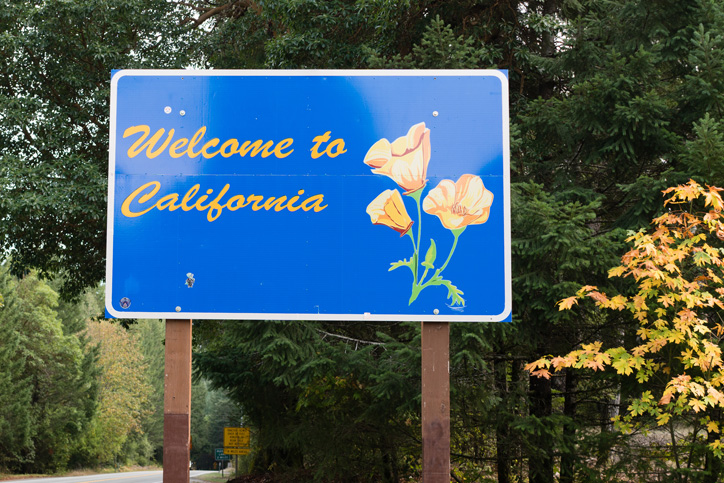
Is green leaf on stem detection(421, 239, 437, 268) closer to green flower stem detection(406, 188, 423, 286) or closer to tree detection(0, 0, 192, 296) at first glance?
green flower stem detection(406, 188, 423, 286)

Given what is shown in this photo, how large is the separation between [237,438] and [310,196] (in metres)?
16.8

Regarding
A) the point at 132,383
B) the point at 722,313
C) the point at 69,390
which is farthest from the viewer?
the point at 132,383

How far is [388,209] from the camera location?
555 cm

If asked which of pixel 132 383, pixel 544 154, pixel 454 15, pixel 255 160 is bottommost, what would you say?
pixel 132 383

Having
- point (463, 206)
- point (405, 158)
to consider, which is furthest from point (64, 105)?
point (463, 206)

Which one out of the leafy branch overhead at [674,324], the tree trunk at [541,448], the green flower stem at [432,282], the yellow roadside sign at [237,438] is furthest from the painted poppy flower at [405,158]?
the yellow roadside sign at [237,438]

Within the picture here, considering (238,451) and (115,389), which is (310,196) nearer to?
(238,451)

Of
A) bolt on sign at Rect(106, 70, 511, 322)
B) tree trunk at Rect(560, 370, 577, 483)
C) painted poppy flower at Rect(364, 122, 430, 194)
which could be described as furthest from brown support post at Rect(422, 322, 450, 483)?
tree trunk at Rect(560, 370, 577, 483)

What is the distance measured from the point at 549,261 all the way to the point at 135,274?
459 centimetres

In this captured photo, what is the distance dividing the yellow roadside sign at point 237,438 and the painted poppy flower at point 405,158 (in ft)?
55.3

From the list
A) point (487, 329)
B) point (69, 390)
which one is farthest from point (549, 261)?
point (69, 390)

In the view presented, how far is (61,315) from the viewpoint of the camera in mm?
43844

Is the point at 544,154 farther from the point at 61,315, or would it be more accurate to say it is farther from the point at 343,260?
the point at 61,315

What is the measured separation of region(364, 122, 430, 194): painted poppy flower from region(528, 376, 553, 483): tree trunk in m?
4.08
